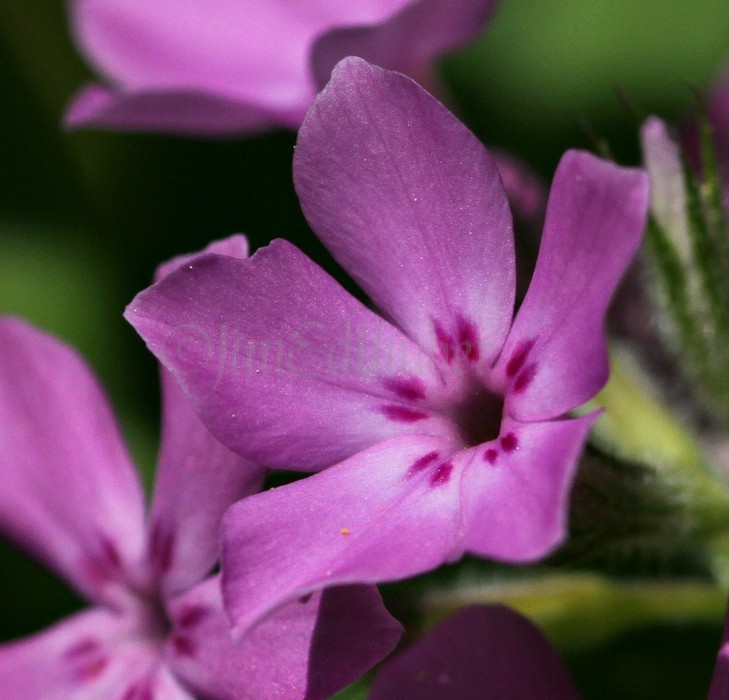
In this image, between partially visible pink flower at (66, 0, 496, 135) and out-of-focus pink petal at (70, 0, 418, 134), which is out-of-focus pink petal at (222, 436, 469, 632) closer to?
partially visible pink flower at (66, 0, 496, 135)

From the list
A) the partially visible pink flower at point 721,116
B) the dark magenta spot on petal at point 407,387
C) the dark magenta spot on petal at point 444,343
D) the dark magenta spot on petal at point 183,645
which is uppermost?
the dark magenta spot on petal at point 444,343

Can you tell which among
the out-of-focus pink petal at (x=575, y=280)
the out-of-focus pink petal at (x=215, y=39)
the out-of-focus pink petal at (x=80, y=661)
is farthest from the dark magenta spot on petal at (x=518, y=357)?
the out-of-focus pink petal at (x=215, y=39)

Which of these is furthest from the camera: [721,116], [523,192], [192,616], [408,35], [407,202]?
[721,116]

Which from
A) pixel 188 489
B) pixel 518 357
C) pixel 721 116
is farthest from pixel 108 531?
pixel 721 116

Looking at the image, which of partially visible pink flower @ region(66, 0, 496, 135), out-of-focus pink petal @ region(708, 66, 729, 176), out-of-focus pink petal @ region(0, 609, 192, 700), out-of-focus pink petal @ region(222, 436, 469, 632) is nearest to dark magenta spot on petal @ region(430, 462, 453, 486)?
out-of-focus pink petal @ region(222, 436, 469, 632)

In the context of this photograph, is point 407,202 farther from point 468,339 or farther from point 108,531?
point 108,531

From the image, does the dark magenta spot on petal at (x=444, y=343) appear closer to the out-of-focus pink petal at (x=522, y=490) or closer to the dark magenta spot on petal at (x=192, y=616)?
the out-of-focus pink petal at (x=522, y=490)

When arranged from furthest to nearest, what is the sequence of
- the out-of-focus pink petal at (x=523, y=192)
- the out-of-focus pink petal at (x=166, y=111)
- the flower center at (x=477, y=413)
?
the out-of-focus pink petal at (x=523, y=192) < the out-of-focus pink petal at (x=166, y=111) < the flower center at (x=477, y=413)
